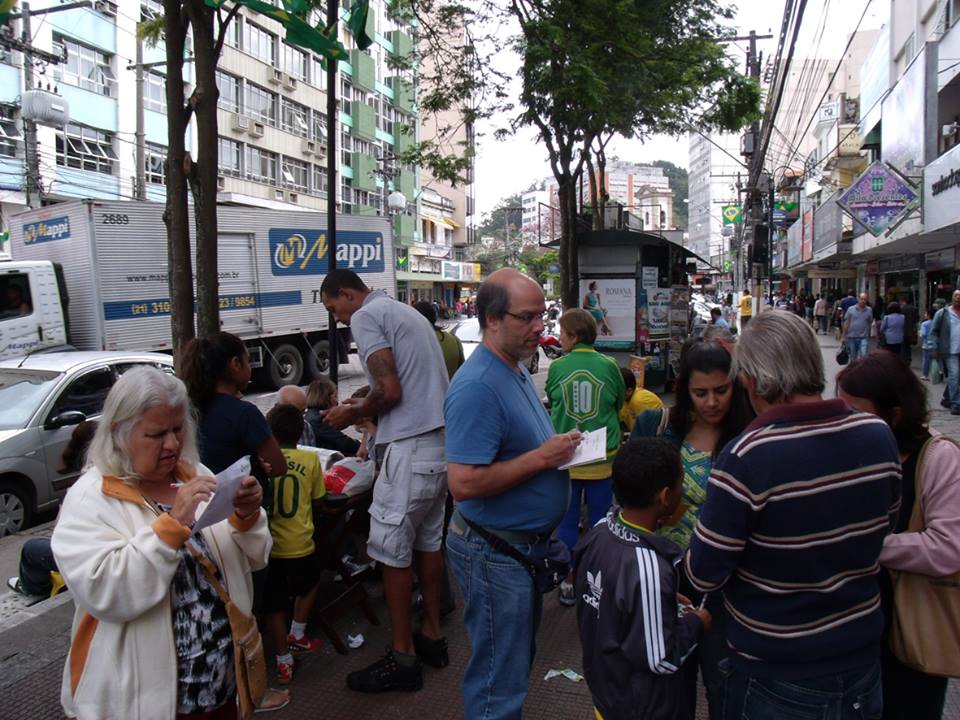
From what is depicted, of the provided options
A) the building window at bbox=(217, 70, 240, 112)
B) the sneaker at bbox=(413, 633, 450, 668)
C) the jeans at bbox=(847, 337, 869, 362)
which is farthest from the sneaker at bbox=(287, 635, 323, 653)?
the building window at bbox=(217, 70, 240, 112)

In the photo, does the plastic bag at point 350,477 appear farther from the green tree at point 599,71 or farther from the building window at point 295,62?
the building window at point 295,62

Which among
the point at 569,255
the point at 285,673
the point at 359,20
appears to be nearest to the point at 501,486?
the point at 285,673

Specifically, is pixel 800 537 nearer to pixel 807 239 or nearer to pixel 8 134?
pixel 8 134

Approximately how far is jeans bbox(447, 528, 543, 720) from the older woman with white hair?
0.79m

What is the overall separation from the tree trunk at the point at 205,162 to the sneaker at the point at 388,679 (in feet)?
10.2

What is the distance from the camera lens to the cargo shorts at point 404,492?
11.4 ft

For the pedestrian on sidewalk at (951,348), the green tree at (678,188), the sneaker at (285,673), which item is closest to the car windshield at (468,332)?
the pedestrian on sidewalk at (951,348)

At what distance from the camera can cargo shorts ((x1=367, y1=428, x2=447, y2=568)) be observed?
348cm

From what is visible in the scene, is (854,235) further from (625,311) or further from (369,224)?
(369,224)

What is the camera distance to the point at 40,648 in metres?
3.75

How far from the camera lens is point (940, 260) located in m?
17.9

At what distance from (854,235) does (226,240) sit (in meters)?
16.7

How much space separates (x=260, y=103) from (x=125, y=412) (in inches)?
1376

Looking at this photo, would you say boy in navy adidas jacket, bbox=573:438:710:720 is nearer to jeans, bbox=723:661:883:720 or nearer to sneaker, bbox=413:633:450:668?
jeans, bbox=723:661:883:720
